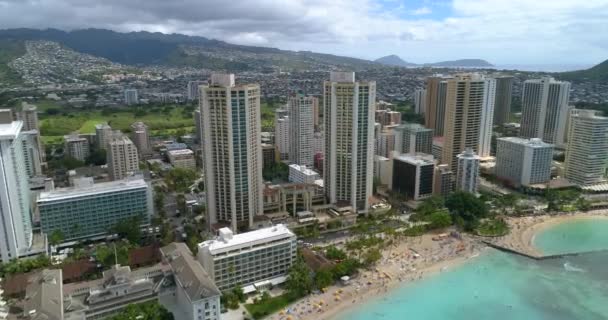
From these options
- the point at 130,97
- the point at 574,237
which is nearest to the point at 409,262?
the point at 574,237

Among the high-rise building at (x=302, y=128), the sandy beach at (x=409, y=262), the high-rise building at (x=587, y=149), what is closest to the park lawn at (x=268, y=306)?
the sandy beach at (x=409, y=262)

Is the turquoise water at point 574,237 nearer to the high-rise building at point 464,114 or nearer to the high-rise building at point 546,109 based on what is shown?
the high-rise building at point 464,114

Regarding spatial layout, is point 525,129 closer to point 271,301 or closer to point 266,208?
point 266,208

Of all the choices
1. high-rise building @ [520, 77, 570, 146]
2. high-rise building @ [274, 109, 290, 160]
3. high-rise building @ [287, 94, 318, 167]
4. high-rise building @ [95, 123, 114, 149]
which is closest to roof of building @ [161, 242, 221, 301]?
high-rise building @ [287, 94, 318, 167]

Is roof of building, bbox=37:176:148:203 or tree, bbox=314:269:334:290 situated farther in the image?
roof of building, bbox=37:176:148:203

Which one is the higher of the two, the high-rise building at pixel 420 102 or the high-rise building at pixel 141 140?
the high-rise building at pixel 420 102

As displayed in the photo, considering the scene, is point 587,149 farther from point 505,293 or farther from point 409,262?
point 409,262

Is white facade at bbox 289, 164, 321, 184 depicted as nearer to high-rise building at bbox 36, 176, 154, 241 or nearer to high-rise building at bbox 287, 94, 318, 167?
high-rise building at bbox 287, 94, 318, 167
